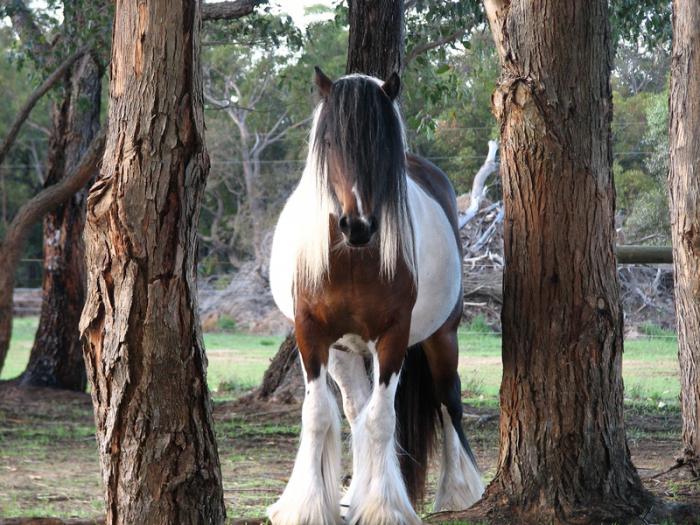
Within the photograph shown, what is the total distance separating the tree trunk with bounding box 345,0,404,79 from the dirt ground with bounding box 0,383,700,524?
279 cm

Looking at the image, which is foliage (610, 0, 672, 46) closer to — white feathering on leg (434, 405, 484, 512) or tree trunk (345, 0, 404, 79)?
tree trunk (345, 0, 404, 79)

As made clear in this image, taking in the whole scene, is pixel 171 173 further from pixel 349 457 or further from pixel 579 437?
pixel 349 457

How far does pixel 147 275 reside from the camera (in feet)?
11.7

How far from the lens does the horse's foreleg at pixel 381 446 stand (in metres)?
4.68

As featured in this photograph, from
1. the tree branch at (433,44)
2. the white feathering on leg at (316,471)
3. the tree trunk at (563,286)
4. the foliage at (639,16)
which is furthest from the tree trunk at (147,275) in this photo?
the foliage at (639,16)

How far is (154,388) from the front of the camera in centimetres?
357

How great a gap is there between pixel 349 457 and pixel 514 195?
12.8ft

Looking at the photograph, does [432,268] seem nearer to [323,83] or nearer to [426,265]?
[426,265]

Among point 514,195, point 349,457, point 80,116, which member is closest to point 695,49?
point 514,195

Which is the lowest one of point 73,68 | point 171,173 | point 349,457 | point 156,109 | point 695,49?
point 349,457

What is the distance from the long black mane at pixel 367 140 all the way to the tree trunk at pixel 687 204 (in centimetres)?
184

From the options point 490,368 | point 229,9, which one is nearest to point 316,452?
point 229,9

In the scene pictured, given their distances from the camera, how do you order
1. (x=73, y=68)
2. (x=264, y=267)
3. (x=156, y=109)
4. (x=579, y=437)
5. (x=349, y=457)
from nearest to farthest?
(x=156, y=109), (x=579, y=437), (x=349, y=457), (x=73, y=68), (x=264, y=267)

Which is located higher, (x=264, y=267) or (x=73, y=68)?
(x=73, y=68)
